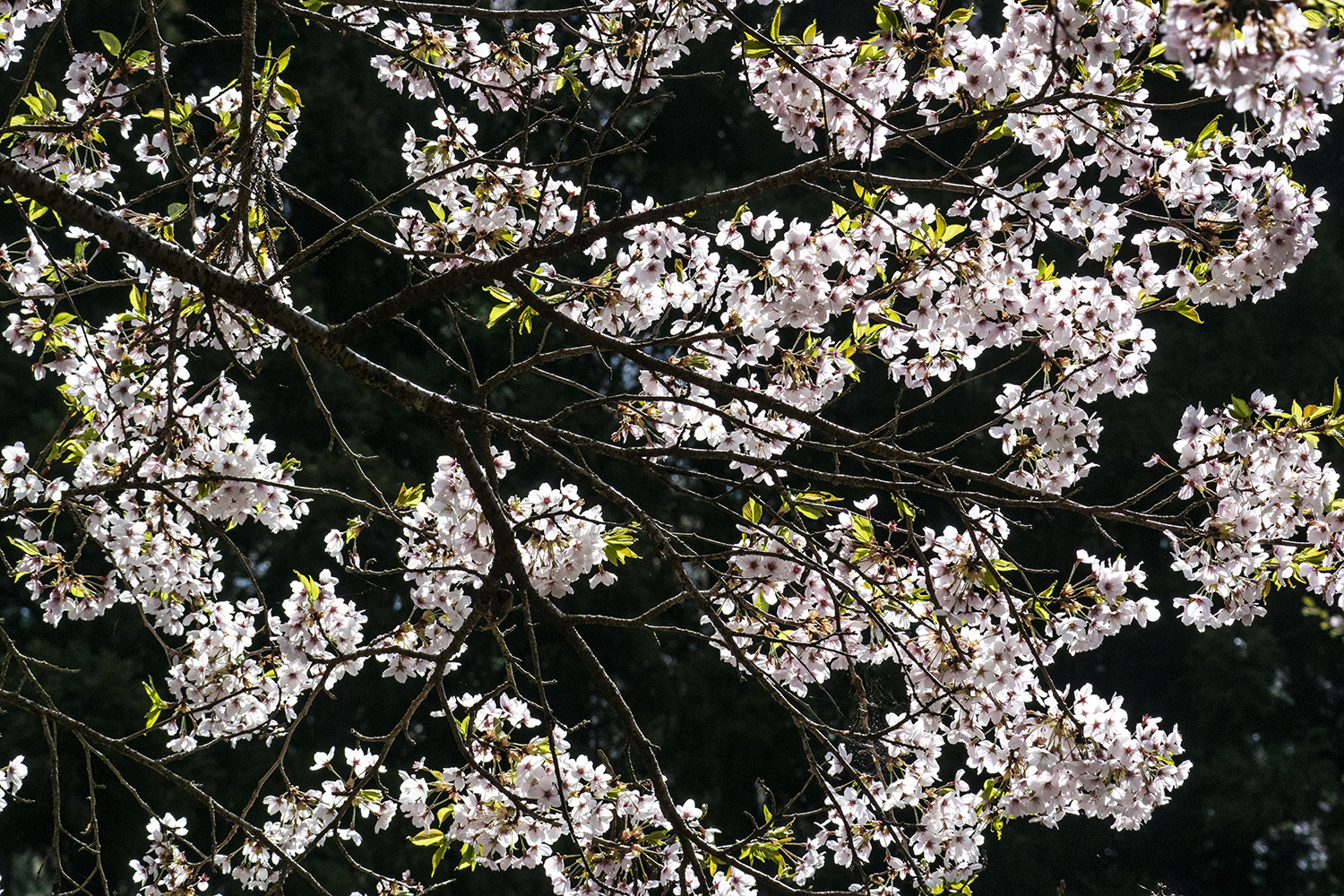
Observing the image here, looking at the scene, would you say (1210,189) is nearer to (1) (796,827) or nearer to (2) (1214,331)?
(1) (796,827)

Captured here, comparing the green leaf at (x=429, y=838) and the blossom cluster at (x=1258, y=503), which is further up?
the blossom cluster at (x=1258, y=503)

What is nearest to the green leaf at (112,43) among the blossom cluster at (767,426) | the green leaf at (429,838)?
the blossom cluster at (767,426)

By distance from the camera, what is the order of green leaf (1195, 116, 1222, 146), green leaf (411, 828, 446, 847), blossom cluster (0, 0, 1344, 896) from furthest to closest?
green leaf (411, 828, 446, 847), green leaf (1195, 116, 1222, 146), blossom cluster (0, 0, 1344, 896)

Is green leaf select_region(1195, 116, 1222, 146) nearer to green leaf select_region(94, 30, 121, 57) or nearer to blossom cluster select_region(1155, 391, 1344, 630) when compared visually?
blossom cluster select_region(1155, 391, 1344, 630)

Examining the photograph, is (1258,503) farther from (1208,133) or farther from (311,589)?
(311,589)

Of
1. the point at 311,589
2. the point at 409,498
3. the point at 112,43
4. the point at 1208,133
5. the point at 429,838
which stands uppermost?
the point at 112,43

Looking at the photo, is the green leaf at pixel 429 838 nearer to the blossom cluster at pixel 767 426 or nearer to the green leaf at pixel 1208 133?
the blossom cluster at pixel 767 426

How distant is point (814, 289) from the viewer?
205 centimetres

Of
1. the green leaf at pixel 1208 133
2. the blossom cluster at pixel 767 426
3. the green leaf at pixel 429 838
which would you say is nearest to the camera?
the blossom cluster at pixel 767 426

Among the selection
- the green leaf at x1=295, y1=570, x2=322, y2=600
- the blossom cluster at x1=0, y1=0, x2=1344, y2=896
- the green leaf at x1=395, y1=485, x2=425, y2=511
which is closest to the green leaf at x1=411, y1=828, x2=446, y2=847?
the blossom cluster at x1=0, y1=0, x2=1344, y2=896

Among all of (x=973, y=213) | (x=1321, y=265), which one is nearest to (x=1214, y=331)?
(x=1321, y=265)

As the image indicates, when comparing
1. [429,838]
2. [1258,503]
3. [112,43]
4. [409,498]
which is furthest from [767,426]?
[112,43]

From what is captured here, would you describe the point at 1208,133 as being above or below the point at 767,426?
above

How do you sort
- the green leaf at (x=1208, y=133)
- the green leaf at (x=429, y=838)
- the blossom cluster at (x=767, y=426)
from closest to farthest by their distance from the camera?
the blossom cluster at (x=767, y=426) < the green leaf at (x=1208, y=133) < the green leaf at (x=429, y=838)
